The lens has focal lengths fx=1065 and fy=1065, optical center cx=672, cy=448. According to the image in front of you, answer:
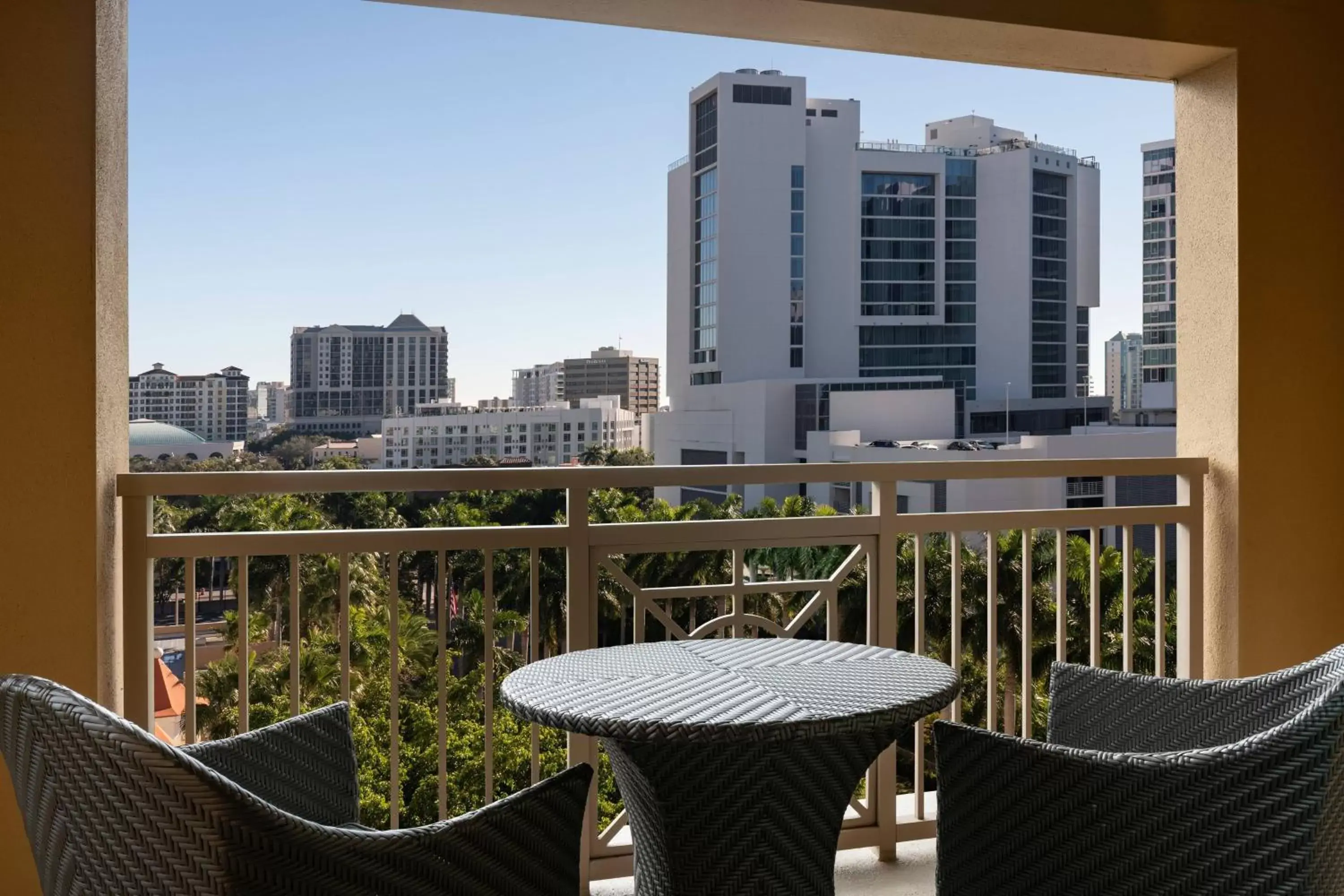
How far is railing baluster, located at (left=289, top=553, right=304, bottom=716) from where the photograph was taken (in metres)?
2.31

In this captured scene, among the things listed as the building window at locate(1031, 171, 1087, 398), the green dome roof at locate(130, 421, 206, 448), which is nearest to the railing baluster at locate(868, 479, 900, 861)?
the green dome roof at locate(130, 421, 206, 448)

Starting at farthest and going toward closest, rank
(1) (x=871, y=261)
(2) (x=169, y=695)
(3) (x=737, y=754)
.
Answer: (1) (x=871, y=261) → (2) (x=169, y=695) → (3) (x=737, y=754)

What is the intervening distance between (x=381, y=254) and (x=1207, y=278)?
39.4m

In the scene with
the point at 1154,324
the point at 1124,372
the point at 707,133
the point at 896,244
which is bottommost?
the point at 1124,372

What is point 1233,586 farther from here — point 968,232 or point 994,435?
point 968,232

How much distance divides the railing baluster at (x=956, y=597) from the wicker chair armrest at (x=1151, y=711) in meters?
0.70

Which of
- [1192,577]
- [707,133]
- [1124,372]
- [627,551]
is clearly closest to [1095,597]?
[1192,577]

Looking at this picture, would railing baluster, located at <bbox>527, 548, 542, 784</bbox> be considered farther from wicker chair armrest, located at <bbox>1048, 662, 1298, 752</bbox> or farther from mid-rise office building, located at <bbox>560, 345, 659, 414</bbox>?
mid-rise office building, located at <bbox>560, 345, 659, 414</bbox>

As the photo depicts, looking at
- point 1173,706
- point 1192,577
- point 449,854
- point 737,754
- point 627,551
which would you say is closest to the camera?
point 449,854

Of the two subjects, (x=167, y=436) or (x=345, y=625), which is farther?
(x=167, y=436)

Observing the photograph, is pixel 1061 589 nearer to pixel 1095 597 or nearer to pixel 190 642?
pixel 1095 597

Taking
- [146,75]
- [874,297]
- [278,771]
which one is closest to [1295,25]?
[278,771]

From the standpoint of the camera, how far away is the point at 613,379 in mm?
37250

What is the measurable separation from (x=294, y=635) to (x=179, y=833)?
1.33 m
